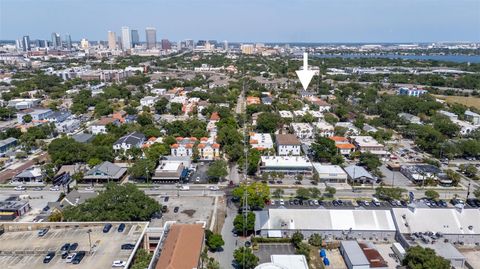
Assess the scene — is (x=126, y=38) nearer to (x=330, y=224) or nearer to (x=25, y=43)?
(x=25, y=43)

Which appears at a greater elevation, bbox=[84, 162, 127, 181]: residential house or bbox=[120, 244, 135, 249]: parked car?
bbox=[120, 244, 135, 249]: parked car

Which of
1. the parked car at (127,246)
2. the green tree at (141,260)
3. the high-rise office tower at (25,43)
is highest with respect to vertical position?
the high-rise office tower at (25,43)

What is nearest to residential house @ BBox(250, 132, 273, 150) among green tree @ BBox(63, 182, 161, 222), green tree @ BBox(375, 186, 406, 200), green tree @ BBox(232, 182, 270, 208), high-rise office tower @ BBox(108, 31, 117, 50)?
green tree @ BBox(232, 182, 270, 208)

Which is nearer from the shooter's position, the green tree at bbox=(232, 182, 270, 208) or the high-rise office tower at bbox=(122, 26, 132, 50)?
the green tree at bbox=(232, 182, 270, 208)

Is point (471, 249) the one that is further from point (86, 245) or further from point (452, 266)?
point (86, 245)

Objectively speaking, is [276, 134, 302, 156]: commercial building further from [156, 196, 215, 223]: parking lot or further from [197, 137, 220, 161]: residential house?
[156, 196, 215, 223]: parking lot

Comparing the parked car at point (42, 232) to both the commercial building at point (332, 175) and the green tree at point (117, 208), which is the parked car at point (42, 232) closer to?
the green tree at point (117, 208)

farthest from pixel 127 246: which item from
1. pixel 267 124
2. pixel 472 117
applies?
pixel 472 117

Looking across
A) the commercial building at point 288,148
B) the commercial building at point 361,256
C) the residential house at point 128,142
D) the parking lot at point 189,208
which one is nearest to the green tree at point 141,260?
the parking lot at point 189,208
